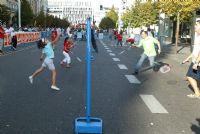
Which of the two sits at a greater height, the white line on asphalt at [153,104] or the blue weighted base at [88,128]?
the blue weighted base at [88,128]

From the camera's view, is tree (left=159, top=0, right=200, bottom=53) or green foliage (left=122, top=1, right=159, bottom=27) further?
green foliage (left=122, top=1, right=159, bottom=27)

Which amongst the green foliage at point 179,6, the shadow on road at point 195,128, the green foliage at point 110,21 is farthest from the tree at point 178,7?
the green foliage at point 110,21

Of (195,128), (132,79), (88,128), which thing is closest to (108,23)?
(132,79)

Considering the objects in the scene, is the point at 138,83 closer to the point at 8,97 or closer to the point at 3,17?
the point at 8,97

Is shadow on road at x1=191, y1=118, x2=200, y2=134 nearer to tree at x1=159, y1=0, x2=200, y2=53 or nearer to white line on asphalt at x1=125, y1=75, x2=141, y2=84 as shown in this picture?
white line on asphalt at x1=125, y1=75, x2=141, y2=84

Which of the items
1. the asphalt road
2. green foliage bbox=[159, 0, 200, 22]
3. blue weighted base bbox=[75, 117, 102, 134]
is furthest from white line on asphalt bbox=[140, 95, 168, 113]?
green foliage bbox=[159, 0, 200, 22]

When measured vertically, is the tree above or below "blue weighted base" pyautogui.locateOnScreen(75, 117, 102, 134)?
above

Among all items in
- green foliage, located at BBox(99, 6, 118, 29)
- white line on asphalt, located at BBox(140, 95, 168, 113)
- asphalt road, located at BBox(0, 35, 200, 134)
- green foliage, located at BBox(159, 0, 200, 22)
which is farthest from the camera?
green foliage, located at BBox(99, 6, 118, 29)

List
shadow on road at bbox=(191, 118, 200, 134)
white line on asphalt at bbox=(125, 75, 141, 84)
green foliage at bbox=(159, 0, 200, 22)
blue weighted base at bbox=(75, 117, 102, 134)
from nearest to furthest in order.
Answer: blue weighted base at bbox=(75, 117, 102, 134)
shadow on road at bbox=(191, 118, 200, 134)
white line on asphalt at bbox=(125, 75, 141, 84)
green foliage at bbox=(159, 0, 200, 22)

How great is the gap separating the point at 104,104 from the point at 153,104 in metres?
1.05

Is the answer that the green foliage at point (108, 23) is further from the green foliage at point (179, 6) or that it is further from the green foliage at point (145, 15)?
the green foliage at point (179, 6)

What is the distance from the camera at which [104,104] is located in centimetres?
873

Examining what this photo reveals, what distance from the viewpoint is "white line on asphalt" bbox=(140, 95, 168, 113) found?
839 centimetres

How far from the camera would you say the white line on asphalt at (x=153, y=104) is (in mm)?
8391
